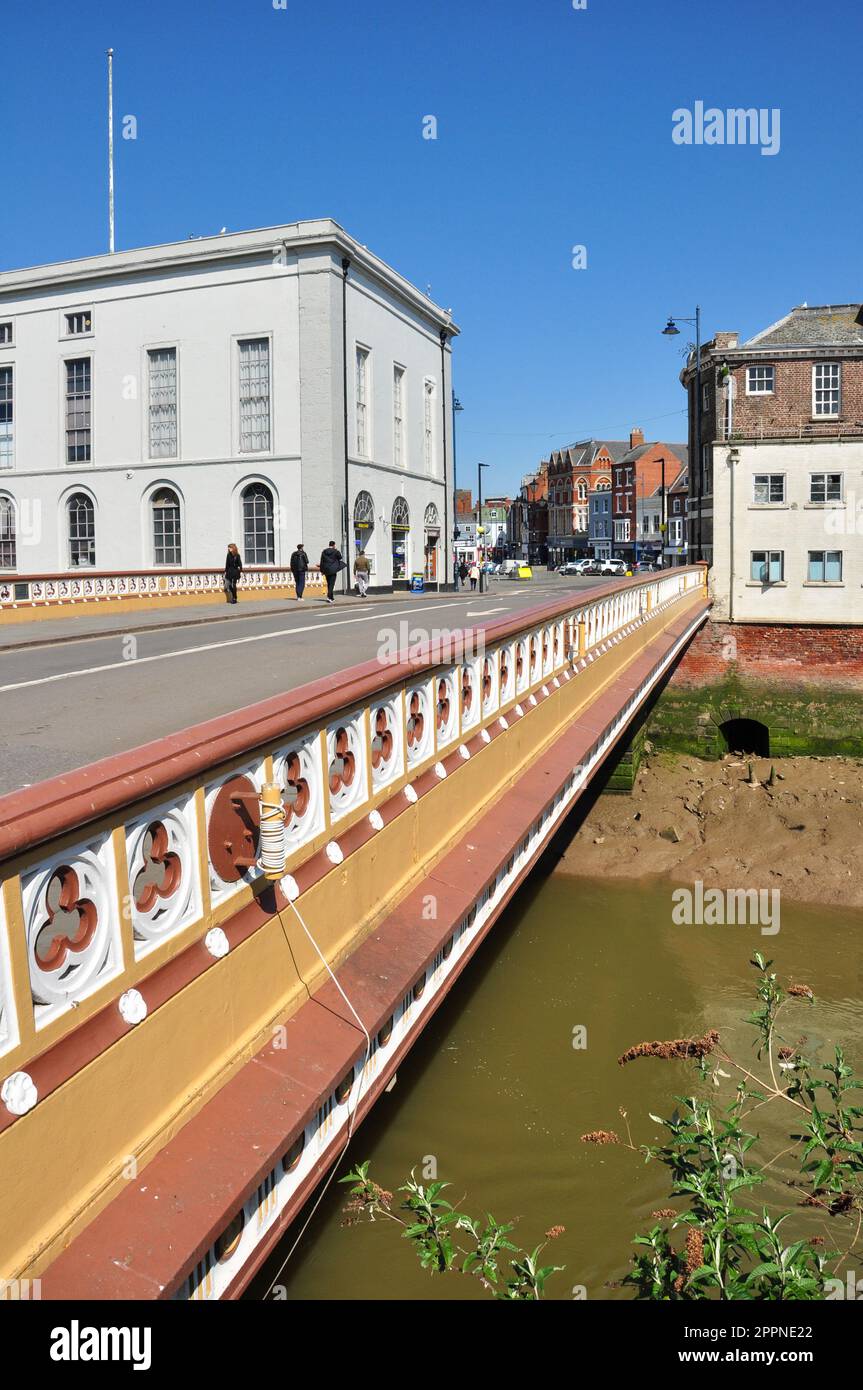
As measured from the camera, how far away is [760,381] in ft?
125

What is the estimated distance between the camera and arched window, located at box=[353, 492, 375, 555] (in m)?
36.1

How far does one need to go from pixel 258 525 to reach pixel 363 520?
11.8 ft

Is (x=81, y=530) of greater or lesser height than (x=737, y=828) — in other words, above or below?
above

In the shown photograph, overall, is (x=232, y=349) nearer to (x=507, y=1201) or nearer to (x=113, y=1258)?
(x=507, y=1201)

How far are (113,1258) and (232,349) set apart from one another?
35.4 m

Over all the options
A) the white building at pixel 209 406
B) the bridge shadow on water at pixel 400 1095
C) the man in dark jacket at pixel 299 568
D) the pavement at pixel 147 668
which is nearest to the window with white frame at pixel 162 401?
the white building at pixel 209 406

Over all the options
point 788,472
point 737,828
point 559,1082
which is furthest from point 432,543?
point 559,1082

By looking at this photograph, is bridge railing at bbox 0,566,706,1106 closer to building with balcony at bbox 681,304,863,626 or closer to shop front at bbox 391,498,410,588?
building with balcony at bbox 681,304,863,626

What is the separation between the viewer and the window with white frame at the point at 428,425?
4316 cm

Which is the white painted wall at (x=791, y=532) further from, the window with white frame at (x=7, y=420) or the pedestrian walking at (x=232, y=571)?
the window with white frame at (x=7, y=420)

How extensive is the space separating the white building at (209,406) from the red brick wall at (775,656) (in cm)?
1138

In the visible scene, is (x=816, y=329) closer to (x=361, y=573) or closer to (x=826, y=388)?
(x=826, y=388)

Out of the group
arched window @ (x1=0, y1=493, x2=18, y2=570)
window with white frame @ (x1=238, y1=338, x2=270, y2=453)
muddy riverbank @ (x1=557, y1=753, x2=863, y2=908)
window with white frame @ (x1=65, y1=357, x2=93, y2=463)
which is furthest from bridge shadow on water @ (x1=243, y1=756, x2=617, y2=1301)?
arched window @ (x1=0, y1=493, x2=18, y2=570)

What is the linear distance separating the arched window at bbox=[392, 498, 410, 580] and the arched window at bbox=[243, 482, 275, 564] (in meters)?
5.72
